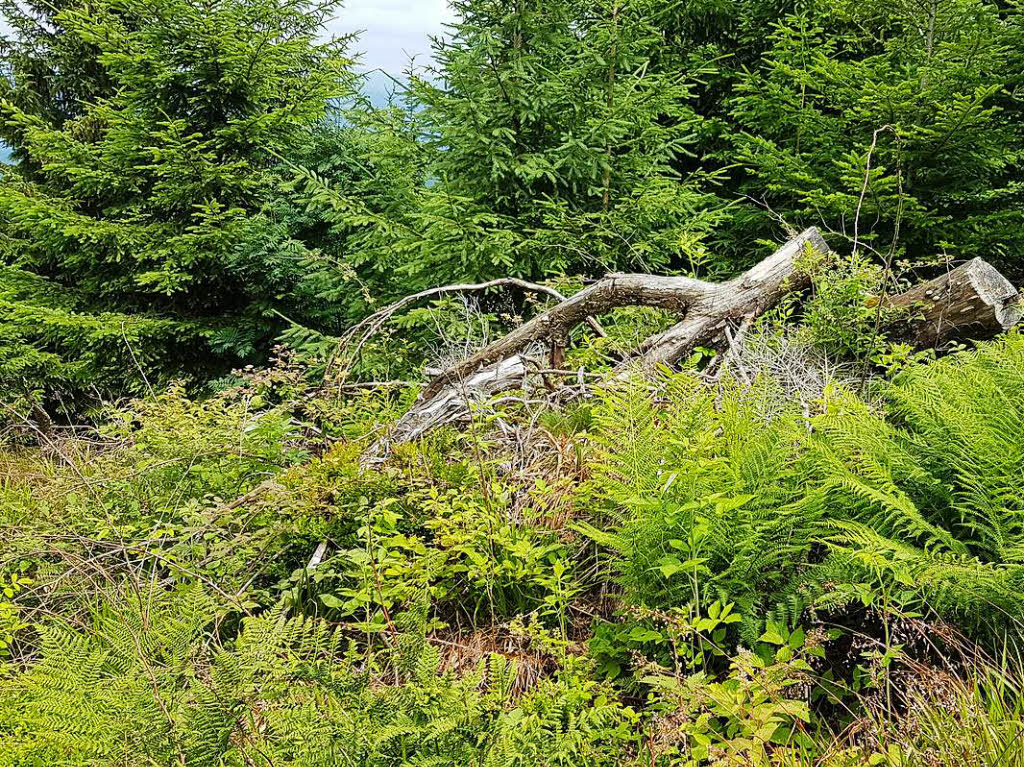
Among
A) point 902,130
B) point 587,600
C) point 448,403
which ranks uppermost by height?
point 902,130

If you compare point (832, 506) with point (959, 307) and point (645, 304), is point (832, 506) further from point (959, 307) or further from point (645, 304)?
point (959, 307)

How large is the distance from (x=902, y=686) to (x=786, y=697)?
1.19ft

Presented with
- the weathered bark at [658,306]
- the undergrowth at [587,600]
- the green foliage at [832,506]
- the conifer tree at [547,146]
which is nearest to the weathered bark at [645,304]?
the weathered bark at [658,306]

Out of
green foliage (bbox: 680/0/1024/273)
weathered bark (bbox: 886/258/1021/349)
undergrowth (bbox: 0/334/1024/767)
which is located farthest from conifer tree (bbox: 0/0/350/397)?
weathered bark (bbox: 886/258/1021/349)

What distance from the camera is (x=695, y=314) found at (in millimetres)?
4203

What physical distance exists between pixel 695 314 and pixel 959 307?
159cm

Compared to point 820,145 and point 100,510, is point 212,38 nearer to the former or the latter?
point 100,510

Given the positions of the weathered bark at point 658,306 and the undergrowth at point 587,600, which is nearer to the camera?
the undergrowth at point 587,600

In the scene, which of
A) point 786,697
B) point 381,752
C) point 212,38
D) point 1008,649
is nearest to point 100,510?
point 381,752

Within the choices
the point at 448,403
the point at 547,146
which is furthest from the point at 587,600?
the point at 547,146

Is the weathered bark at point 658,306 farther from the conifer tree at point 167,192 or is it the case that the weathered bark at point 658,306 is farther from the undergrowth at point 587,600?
the conifer tree at point 167,192

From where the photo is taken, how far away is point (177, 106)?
7309 mm

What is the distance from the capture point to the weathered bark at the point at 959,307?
3.96 metres

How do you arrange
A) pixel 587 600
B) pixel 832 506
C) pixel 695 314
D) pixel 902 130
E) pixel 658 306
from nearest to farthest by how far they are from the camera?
1. pixel 832 506
2. pixel 587 600
3. pixel 695 314
4. pixel 658 306
5. pixel 902 130
